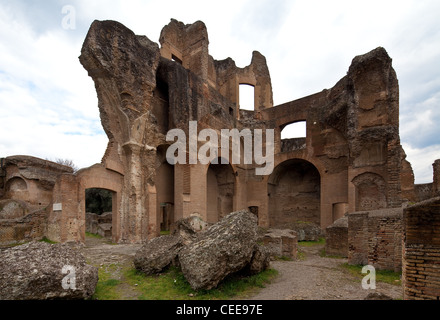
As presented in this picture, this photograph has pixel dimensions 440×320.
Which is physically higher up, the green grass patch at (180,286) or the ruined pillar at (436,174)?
the ruined pillar at (436,174)

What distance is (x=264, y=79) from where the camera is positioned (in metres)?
24.0

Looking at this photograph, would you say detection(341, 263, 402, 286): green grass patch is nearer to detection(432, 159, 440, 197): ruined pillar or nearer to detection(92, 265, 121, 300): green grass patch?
detection(92, 265, 121, 300): green grass patch

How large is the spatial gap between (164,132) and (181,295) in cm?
1053

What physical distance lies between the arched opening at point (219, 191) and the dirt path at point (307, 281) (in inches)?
398

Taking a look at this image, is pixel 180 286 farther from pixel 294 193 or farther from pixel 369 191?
pixel 294 193

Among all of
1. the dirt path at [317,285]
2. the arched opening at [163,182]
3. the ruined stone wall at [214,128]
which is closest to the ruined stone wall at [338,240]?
the dirt path at [317,285]

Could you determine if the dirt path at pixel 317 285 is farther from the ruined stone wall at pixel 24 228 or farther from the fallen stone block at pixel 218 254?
the ruined stone wall at pixel 24 228

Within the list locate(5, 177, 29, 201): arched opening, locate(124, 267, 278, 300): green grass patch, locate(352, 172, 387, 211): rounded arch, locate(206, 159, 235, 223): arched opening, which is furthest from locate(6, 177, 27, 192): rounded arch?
locate(352, 172, 387, 211): rounded arch

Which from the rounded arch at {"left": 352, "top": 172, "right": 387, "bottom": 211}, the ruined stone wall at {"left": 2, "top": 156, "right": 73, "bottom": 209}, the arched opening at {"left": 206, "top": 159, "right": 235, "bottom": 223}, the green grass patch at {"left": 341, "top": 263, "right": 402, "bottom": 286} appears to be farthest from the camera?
the arched opening at {"left": 206, "top": 159, "right": 235, "bottom": 223}

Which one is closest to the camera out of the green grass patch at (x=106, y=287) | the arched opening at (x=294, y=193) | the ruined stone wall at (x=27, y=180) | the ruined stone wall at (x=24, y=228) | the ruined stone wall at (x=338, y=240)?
the green grass patch at (x=106, y=287)

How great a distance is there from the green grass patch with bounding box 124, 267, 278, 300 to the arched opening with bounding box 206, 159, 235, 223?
12.0 m

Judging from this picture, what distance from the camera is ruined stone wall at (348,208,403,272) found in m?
5.86

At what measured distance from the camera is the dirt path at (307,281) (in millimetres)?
4508
